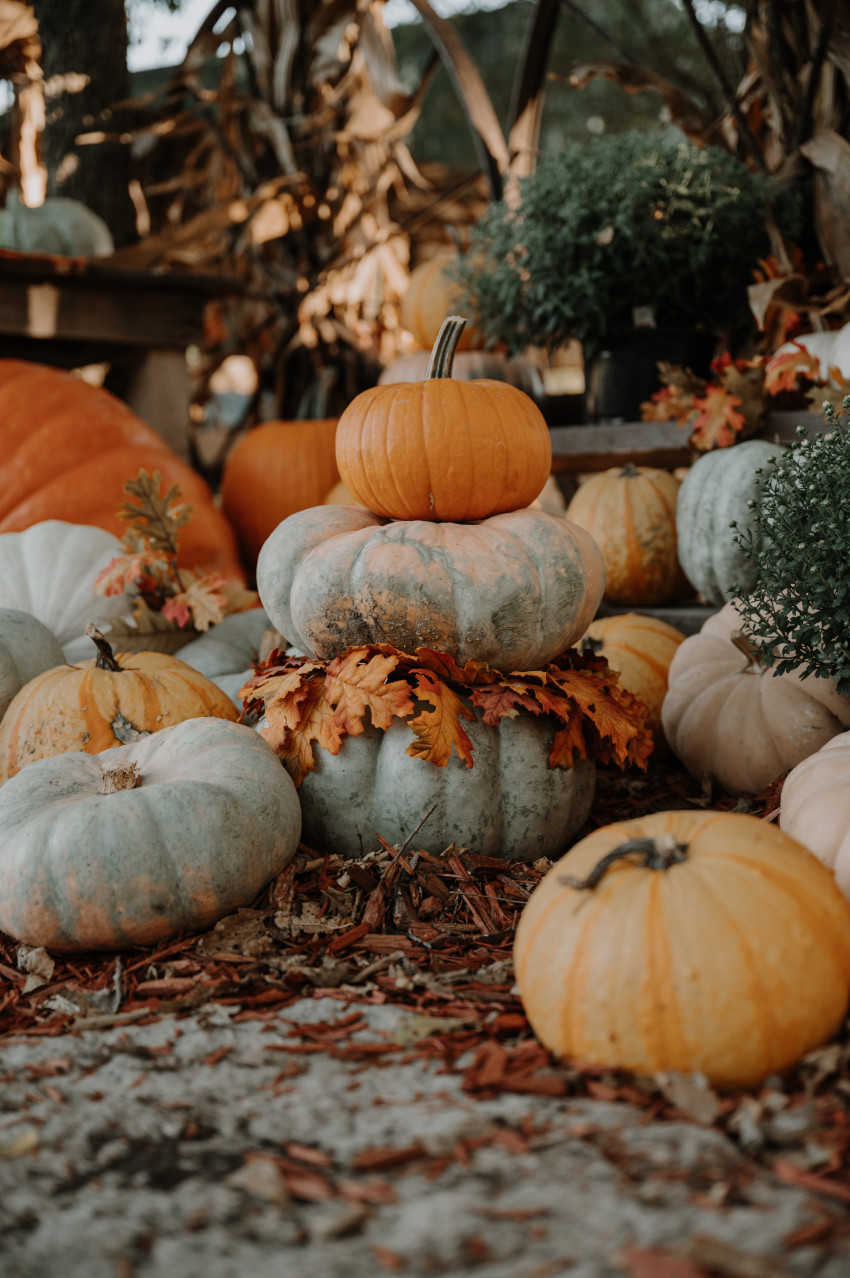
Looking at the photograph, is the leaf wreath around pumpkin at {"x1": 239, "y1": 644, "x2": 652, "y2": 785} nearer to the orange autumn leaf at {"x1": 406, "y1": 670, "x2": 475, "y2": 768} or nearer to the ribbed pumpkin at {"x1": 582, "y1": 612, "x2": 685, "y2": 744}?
the orange autumn leaf at {"x1": 406, "y1": 670, "x2": 475, "y2": 768}

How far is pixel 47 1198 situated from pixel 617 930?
2.39 ft

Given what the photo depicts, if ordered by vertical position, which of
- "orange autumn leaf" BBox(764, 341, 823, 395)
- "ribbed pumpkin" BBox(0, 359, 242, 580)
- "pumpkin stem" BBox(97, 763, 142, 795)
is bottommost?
"pumpkin stem" BBox(97, 763, 142, 795)

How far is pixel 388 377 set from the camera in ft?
15.0

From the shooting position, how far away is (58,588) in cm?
295

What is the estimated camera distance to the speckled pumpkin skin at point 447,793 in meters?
2.08

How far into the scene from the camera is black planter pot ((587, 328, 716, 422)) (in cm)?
347

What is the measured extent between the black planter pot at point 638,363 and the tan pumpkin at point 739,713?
3.67ft

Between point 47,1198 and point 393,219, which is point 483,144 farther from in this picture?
point 47,1198

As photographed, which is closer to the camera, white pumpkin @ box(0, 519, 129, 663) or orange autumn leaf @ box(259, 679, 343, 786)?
orange autumn leaf @ box(259, 679, 343, 786)

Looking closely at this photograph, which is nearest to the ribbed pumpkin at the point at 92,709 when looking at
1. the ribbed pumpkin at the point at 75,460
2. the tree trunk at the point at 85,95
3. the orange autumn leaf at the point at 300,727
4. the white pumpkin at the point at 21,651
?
the white pumpkin at the point at 21,651

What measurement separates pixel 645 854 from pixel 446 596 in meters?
0.78

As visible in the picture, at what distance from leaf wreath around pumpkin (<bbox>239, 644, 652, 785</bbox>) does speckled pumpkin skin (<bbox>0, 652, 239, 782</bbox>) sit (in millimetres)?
199

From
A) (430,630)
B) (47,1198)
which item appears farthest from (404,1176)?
(430,630)

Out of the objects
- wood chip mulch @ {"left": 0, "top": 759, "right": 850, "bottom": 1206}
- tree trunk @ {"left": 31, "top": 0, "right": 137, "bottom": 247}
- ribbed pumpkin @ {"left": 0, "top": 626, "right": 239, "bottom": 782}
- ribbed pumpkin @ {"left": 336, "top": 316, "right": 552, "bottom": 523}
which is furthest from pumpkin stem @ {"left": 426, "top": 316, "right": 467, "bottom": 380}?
tree trunk @ {"left": 31, "top": 0, "right": 137, "bottom": 247}
